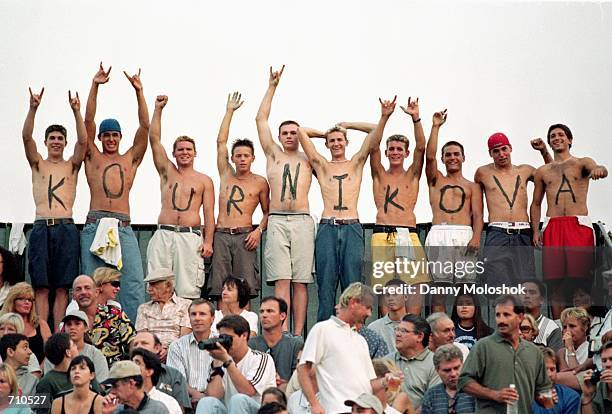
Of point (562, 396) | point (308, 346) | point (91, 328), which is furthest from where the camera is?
point (91, 328)

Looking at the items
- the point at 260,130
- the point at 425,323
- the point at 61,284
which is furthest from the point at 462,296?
the point at 61,284

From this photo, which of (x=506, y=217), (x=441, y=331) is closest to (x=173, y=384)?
(x=441, y=331)

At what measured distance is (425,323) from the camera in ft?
38.1

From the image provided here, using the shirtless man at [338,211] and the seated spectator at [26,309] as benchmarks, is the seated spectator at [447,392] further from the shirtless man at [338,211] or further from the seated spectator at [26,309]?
the seated spectator at [26,309]

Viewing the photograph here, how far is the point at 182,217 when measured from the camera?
1361 cm

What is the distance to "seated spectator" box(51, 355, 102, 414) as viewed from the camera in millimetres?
10797

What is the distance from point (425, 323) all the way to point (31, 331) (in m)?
3.20

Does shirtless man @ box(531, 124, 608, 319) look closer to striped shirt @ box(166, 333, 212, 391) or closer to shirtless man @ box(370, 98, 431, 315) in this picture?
shirtless man @ box(370, 98, 431, 315)

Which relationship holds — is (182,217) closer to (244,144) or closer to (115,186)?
(115,186)

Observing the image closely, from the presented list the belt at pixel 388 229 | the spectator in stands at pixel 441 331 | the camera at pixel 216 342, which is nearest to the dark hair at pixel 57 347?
the camera at pixel 216 342

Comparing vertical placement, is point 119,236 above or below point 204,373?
above

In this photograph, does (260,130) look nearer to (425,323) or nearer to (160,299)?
(160,299)

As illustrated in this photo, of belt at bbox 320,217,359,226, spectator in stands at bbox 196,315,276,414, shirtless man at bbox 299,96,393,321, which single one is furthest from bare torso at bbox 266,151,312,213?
spectator in stands at bbox 196,315,276,414

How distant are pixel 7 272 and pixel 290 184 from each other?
257cm
